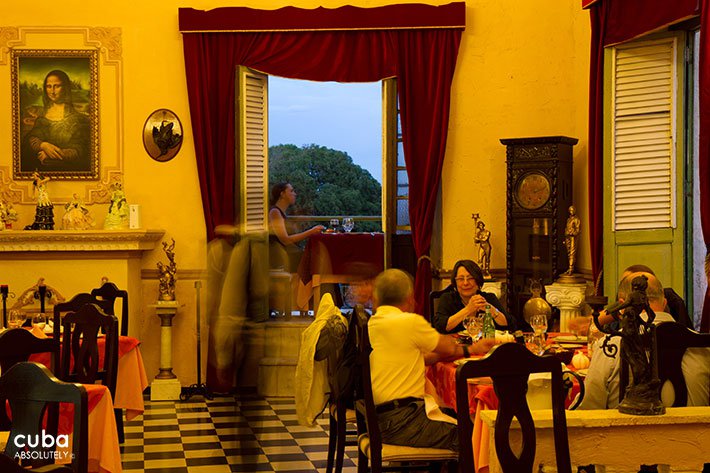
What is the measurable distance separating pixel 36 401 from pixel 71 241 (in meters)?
6.10

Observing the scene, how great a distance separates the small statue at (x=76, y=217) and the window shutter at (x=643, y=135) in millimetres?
4547

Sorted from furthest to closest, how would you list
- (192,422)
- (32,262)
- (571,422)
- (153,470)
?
1. (32,262)
2. (192,422)
3. (153,470)
4. (571,422)

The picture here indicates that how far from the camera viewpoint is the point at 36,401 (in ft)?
10.3

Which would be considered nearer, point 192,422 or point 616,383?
point 616,383

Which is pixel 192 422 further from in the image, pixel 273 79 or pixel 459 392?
pixel 459 392

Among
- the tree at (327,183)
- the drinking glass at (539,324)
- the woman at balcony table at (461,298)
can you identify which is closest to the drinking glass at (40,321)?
the woman at balcony table at (461,298)

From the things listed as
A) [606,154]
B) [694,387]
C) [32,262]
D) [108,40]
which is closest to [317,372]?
[694,387]

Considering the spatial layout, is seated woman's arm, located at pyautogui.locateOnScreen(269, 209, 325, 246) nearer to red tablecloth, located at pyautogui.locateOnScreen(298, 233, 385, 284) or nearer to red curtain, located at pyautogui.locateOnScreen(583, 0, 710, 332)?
red tablecloth, located at pyautogui.locateOnScreen(298, 233, 385, 284)

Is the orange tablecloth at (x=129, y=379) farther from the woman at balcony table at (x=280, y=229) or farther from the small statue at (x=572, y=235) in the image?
the small statue at (x=572, y=235)

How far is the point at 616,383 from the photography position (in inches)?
164

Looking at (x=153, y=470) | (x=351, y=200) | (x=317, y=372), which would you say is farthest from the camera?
(x=351, y=200)

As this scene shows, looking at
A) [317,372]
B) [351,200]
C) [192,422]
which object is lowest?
[192,422]

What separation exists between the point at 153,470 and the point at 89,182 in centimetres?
378

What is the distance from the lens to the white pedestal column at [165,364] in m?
9.21
